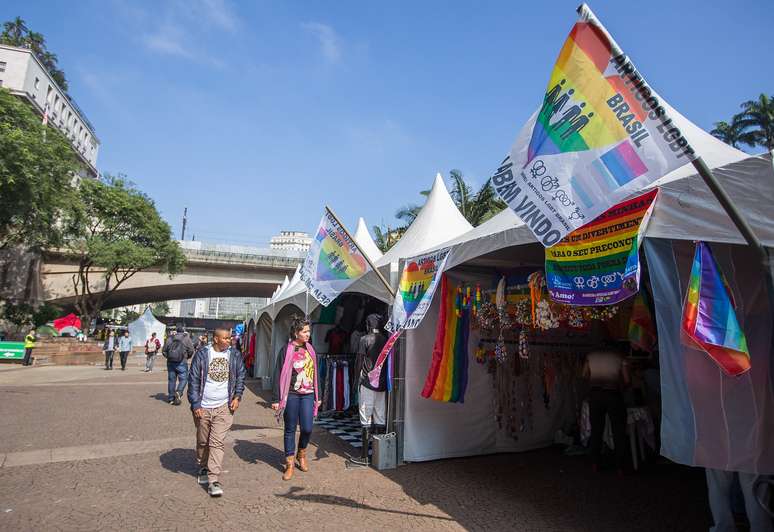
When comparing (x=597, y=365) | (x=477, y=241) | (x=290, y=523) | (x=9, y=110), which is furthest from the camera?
(x=9, y=110)

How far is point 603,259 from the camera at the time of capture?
338 centimetres

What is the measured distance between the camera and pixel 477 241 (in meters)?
4.93

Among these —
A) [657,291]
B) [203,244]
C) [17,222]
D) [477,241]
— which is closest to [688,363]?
[657,291]

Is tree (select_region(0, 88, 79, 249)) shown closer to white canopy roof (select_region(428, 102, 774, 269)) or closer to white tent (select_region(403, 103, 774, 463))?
white tent (select_region(403, 103, 774, 463))

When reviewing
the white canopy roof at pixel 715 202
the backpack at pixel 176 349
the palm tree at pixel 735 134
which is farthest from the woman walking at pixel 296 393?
the palm tree at pixel 735 134

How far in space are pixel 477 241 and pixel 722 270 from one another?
2.27 m

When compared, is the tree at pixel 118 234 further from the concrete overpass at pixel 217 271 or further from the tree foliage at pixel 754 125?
the tree foliage at pixel 754 125

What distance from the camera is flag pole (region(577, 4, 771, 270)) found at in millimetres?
2049

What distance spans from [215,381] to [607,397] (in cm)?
459

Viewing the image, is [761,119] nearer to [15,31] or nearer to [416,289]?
[416,289]

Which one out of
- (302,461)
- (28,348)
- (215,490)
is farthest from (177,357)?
(28,348)

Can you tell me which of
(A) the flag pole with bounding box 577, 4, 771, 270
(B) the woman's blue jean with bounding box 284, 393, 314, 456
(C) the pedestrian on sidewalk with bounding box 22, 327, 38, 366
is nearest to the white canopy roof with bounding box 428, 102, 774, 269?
(A) the flag pole with bounding box 577, 4, 771, 270

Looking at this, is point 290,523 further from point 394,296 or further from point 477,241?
point 477,241

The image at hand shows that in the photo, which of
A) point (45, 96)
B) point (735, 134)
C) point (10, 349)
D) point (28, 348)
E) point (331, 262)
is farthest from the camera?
point (45, 96)
